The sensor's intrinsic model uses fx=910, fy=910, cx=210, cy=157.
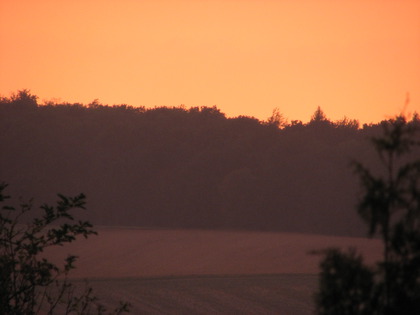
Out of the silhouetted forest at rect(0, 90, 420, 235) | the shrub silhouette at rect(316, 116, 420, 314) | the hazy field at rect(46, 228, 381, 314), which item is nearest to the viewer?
the shrub silhouette at rect(316, 116, 420, 314)

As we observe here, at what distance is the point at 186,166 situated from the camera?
63281 mm

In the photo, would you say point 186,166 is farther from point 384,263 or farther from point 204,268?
point 384,263

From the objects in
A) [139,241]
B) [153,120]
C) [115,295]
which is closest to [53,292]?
[115,295]

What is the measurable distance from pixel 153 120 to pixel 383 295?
2552 inches

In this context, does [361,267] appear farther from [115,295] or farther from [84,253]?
[84,253]

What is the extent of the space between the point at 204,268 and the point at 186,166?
2335cm

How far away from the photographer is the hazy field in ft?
101

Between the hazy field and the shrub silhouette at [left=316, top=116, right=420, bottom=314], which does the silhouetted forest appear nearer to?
the hazy field

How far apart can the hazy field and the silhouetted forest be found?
669 centimetres

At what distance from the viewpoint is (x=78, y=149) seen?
64750mm

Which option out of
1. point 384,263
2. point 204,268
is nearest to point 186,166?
point 204,268

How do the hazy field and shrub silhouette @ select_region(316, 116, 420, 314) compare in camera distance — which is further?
the hazy field

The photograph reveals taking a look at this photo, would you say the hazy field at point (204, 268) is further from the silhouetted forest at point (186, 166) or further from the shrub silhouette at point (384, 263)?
the shrub silhouette at point (384, 263)

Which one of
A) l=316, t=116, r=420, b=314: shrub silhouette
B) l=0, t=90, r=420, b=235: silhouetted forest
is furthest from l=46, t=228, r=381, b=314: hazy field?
l=316, t=116, r=420, b=314: shrub silhouette
